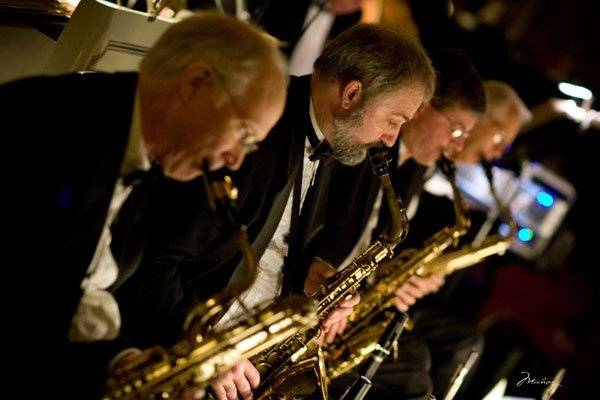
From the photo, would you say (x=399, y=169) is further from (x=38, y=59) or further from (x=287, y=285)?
(x=38, y=59)

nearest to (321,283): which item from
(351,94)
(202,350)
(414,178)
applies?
(351,94)

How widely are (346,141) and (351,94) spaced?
0.81 feet

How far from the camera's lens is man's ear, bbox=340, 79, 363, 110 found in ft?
9.50

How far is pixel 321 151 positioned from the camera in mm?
3084

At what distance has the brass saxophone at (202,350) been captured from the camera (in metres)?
1.95

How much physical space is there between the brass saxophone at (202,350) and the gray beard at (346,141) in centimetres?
106

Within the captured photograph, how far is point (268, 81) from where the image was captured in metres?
2.05

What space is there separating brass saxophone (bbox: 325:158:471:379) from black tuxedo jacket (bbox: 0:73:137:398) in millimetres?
2076

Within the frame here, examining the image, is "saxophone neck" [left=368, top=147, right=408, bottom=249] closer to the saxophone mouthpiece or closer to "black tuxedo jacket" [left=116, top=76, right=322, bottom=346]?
the saxophone mouthpiece

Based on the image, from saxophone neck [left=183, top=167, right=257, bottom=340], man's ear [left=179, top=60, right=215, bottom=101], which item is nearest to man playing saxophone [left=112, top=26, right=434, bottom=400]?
saxophone neck [left=183, top=167, right=257, bottom=340]

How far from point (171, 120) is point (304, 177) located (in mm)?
1298

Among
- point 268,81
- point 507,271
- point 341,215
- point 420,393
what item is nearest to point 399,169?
point 341,215

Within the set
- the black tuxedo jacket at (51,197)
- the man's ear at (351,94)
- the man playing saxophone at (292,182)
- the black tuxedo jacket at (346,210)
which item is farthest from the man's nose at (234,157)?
the black tuxedo jacket at (346,210)

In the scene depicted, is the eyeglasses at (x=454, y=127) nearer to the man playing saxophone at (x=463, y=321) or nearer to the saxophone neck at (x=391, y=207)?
the man playing saxophone at (x=463, y=321)
